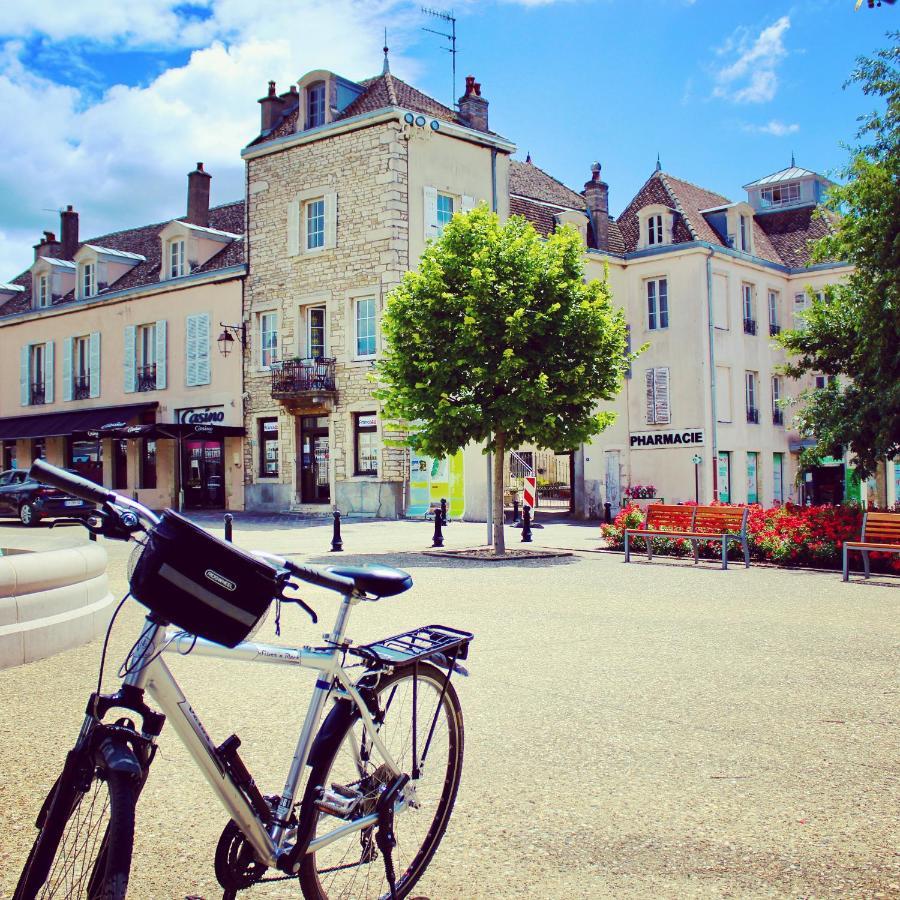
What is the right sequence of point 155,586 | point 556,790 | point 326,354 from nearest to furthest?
point 155,586 < point 556,790 < point 326,354

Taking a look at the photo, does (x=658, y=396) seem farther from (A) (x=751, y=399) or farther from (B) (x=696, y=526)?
(B) (x=696, y=526)

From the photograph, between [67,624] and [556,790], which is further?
[67,624]

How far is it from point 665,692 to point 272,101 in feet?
97.2

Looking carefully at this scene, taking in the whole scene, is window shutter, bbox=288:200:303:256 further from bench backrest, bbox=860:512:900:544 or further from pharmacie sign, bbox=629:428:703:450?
bench backrest, bbox=860:512:900:544

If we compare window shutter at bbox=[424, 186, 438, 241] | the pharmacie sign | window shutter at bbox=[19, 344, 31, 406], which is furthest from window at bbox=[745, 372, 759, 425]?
window shutter at bbox=[19, 344, 31, 406]

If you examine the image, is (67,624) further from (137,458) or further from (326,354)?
(137,458)

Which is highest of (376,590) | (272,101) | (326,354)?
(272,101)

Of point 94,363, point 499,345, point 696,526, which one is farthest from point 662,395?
point 94,363

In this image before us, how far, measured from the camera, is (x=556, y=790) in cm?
426

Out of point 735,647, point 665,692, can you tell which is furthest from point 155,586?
point 735,647

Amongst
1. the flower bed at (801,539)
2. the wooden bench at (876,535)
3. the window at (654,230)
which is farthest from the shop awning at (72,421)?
the wooden bench at (876,535)

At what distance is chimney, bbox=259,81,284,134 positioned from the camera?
32.1 metres

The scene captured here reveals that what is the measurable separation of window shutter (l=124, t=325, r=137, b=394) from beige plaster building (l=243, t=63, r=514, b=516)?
5487 millimetres

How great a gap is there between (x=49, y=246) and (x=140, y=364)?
11.9 metres
